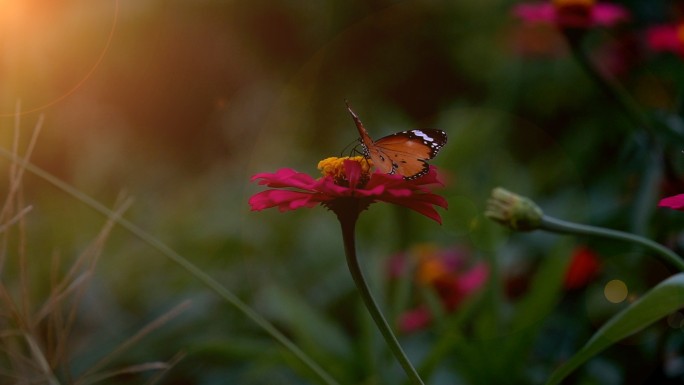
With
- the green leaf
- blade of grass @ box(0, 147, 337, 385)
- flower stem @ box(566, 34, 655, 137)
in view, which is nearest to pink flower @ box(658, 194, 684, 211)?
the green leaf

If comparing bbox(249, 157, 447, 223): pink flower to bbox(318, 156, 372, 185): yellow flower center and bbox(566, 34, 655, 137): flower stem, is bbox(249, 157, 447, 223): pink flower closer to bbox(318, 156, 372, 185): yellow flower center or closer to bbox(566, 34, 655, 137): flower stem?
bbox(318, 156, 372, 185): yellow flower center

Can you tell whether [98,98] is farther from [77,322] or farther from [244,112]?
[77,322]

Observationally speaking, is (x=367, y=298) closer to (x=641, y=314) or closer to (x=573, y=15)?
(x=641, y=314)

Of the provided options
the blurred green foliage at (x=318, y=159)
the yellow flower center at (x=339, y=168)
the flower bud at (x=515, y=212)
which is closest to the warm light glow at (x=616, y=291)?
the blurred green foliage at (x=318, y=159)

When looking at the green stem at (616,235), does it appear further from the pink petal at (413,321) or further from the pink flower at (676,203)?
the pink petal at (413,321)

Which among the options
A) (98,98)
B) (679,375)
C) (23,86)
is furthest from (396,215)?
(98,98)
